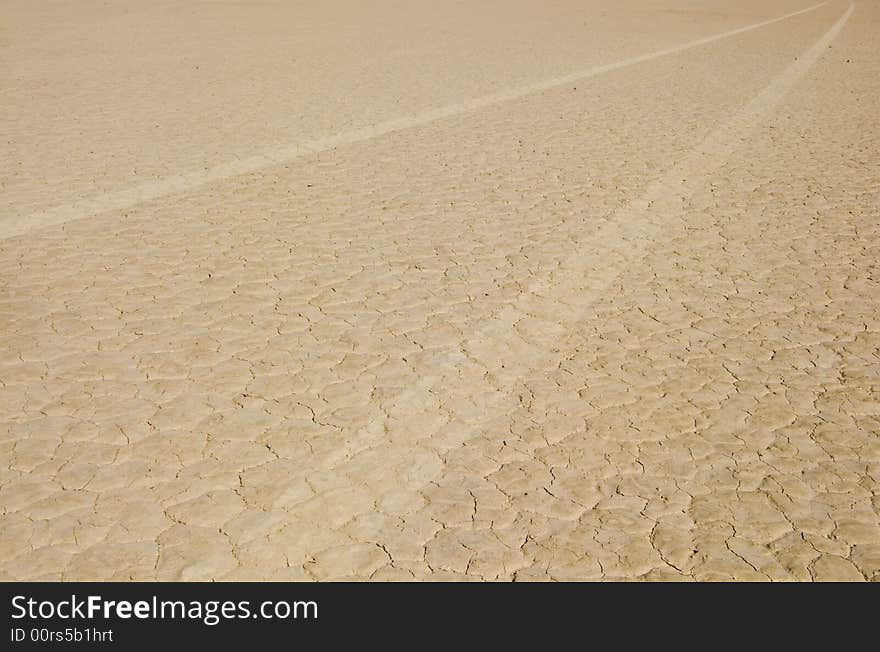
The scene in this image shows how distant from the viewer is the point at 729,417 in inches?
141

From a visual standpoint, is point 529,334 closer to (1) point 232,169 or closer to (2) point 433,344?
(2) point 433,344

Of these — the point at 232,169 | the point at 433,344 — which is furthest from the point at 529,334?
the point at 232,169

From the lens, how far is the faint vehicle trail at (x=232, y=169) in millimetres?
5648

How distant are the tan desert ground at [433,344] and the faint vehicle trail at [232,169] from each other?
5cm

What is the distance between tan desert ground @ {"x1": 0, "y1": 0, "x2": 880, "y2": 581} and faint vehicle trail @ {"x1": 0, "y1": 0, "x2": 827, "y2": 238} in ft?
0.15

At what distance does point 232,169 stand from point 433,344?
362 centimetres

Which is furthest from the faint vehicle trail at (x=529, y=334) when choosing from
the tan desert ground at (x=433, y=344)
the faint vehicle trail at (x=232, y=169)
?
the faint vehicle trail at (x=232, y=169)

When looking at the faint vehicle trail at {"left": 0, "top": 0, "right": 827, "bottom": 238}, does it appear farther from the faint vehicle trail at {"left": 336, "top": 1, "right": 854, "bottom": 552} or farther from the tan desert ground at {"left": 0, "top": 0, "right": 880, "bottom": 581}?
the faint vehicle trail at {"left": 336, "top": 1, "right": 854, "bottom": 552}

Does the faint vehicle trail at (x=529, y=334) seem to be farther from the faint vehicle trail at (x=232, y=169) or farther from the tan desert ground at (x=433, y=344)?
the faint vehicle trail at (x=232, y=169)

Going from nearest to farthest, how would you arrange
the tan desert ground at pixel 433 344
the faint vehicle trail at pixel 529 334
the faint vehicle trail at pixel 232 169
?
the tan desert ground at pixel 433 344 → the faint vehicle trail at pixel 529 334 → the faint vehicle trail at pixel 232 169

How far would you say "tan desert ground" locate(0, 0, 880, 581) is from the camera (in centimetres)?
286

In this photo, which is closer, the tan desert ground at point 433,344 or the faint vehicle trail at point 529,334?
the tan desert ground at point 433,344

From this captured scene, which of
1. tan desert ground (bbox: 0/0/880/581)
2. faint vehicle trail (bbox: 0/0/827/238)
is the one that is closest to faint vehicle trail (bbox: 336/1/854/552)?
tan desert ground (bbox: 0/0/880/581)
